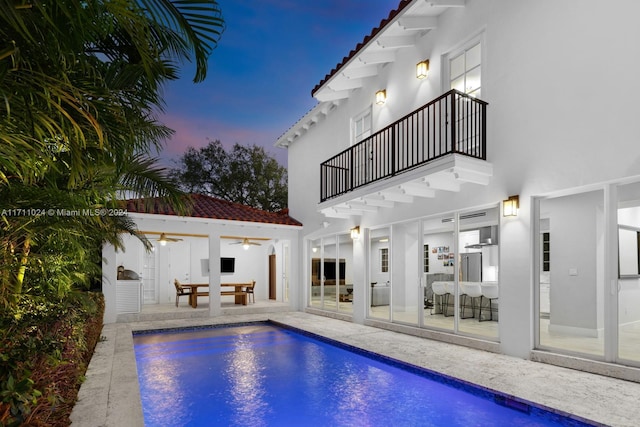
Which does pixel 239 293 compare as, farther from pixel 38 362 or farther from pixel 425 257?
pixel 38 362

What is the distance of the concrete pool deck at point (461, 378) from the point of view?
4.30 meters

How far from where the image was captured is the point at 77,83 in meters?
2.32

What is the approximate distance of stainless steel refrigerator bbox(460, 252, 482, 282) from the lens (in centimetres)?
802

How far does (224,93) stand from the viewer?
195ft

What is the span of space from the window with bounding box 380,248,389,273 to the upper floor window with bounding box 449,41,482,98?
14.3ft

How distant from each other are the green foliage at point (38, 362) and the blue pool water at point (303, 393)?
1.33 m

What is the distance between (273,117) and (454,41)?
54187 mm

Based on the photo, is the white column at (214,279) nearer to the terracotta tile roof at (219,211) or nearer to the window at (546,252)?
the terracotta tile roof at (219,211)

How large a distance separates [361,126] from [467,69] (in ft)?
13.1

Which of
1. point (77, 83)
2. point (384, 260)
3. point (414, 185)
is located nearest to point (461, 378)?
point (414, 185)

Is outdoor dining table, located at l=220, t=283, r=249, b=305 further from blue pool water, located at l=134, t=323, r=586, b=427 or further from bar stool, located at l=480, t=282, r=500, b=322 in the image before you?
bar stool, located at l=480, t=282, r=500, b=322

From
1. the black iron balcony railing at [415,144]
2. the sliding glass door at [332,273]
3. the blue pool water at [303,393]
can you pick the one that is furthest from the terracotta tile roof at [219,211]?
the blue pool water at [303,393]

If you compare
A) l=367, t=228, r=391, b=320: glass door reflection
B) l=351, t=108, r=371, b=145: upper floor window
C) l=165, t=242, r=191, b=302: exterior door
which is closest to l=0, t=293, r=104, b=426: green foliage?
l=367, t=228, r=391, b=320: glass door reflection

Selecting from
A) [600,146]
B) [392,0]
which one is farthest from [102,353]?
[392,0]
